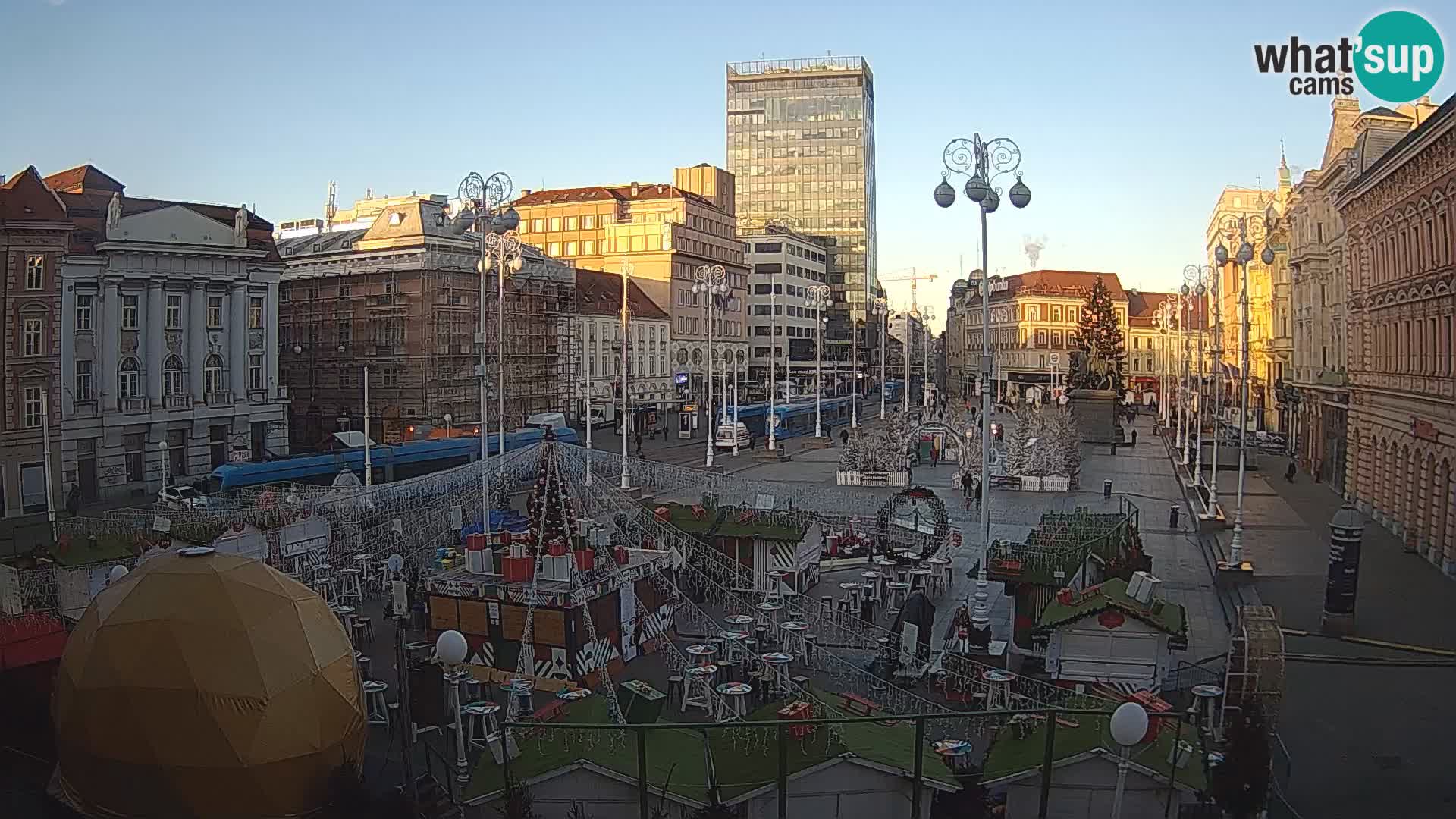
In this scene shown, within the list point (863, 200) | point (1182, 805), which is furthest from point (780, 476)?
point (863, 200)

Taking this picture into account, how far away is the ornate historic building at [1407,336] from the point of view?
26.9 metres

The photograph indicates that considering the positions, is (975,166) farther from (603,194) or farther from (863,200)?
(863,200)

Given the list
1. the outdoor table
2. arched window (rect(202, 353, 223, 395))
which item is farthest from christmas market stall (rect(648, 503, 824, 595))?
arched window (rect(202, 353, 223, 395))

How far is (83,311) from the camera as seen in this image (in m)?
41.5

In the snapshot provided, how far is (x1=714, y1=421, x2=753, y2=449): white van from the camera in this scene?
5938 centimetres

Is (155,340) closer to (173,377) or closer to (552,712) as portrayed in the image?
(173,377)

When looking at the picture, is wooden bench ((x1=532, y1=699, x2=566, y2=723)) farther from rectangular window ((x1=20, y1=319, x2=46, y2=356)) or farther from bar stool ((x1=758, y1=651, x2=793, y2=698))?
rectangular window ((x1=20, y1=319, x2=46, y2=356))

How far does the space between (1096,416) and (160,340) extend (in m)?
50.2

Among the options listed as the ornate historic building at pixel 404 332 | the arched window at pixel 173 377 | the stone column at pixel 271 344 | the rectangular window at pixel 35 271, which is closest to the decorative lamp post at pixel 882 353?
the ornate historic building at pixel 404 332

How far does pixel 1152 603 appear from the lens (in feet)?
54.9

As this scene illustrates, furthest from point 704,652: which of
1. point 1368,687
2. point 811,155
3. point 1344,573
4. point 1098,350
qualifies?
point 811,155

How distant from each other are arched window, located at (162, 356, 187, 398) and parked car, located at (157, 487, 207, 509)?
890 cm

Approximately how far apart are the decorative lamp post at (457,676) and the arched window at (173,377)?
33.0 metres

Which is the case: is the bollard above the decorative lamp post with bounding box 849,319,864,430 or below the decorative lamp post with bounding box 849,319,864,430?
below
